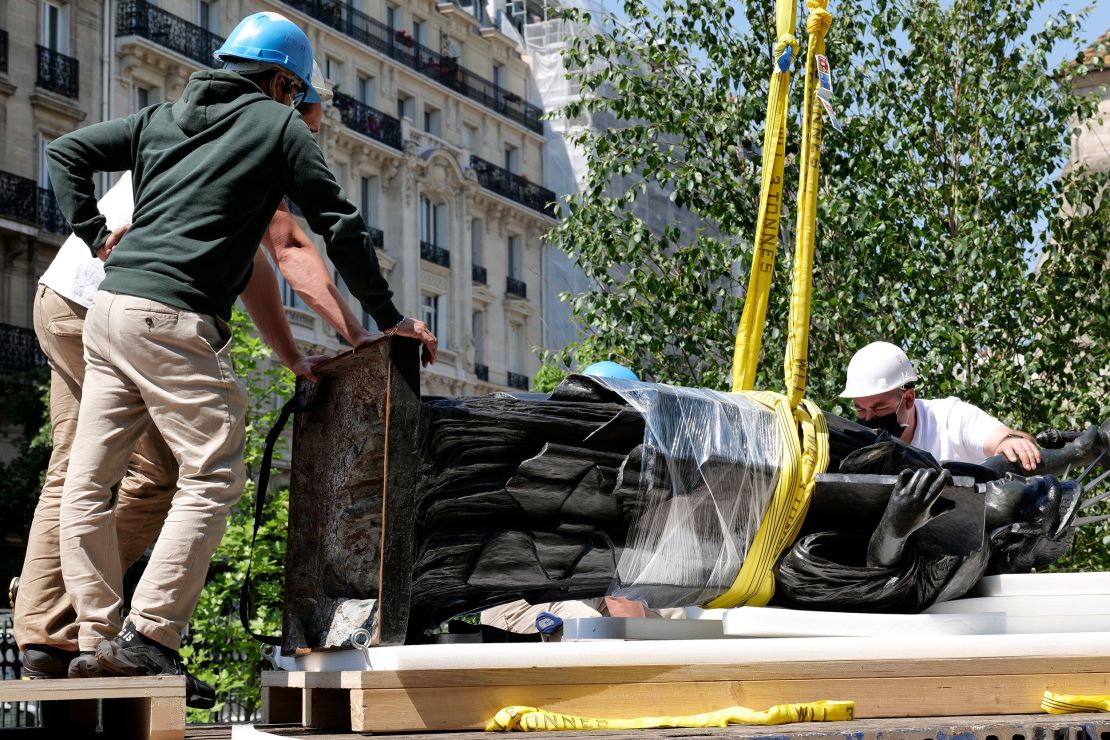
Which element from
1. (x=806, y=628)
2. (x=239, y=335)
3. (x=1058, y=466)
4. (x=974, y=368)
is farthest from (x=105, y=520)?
(x=239, y=335)

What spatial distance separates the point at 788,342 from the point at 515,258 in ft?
136

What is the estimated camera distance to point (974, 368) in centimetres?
1409

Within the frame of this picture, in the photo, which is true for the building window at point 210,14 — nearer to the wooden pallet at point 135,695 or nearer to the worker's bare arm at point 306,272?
the worker's bare arm at point 306,272

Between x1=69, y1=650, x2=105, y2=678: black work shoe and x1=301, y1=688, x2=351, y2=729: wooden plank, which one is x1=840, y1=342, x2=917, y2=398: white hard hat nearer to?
x1=301, y1=688, x2=351, y2=729: wooden plank

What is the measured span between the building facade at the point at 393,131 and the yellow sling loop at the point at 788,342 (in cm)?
2605

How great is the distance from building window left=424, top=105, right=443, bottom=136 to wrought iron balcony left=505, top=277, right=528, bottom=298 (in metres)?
4.57

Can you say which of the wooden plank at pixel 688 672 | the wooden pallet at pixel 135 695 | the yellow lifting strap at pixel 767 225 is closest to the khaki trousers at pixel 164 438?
the wooden pallet at pixel 135 695

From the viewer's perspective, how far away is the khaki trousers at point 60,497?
446cm

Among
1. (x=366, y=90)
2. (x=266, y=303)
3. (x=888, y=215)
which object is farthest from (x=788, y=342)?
(x=366, y=90)

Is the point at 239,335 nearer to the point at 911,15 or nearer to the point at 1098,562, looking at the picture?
the point at 911,15

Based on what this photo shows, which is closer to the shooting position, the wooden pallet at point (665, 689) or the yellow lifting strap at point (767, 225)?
the wooden pallet at point (665, 689)

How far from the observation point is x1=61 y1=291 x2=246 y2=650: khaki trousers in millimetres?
4000

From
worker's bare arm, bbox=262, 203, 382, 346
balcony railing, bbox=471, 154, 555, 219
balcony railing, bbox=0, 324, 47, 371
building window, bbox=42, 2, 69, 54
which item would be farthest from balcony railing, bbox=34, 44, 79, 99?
worker's bare arm, bbox=262, 203, 382, 346

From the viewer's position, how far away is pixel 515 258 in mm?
46312
